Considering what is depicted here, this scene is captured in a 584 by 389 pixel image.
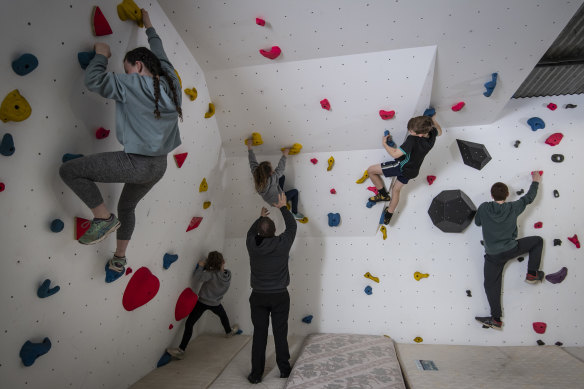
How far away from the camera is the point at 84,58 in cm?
145

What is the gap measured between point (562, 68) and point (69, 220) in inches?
127

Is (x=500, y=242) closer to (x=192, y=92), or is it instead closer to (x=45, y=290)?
(x=192, y=92)

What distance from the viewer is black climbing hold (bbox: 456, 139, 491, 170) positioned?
8.94 ft

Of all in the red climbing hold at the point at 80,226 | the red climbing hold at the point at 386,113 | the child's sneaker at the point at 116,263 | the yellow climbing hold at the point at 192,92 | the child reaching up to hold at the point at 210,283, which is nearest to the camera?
the red climbing hold at the point at 80,226

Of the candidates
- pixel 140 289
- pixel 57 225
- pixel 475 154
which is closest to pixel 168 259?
pixel 140 289

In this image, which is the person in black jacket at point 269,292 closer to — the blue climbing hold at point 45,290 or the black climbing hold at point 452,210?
the blue climbing hold at point 45,290

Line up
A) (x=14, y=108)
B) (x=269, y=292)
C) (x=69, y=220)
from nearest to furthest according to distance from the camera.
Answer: (x=14, y=108) < (x=69, y=220) < (x=269, y=292)

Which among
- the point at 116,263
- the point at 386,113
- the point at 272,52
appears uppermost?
the point at 272,52

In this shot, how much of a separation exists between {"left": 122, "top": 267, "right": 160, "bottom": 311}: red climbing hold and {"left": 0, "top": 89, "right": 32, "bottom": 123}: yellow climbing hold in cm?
117

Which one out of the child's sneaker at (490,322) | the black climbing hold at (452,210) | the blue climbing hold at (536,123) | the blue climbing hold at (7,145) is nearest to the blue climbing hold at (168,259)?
the blue climbing hold at (7,145)

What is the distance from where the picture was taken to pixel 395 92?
232cm

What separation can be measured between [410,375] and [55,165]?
2433mm

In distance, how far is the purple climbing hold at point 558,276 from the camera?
264cm

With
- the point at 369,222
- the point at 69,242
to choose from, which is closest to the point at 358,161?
the point at 369,222
